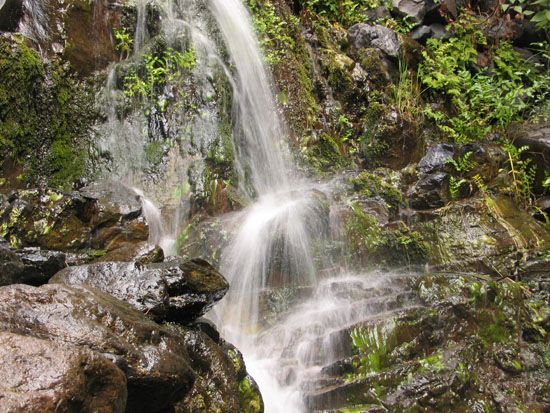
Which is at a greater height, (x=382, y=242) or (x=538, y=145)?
(x=538, y=145)

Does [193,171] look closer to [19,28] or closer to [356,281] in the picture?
[356,281]

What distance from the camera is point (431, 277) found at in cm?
497

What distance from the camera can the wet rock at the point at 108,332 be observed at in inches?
99.3

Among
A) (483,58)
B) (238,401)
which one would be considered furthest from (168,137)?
(483,58)

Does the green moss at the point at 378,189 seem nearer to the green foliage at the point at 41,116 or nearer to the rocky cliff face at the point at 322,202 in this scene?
the rocky cliff face at the point at 322,202

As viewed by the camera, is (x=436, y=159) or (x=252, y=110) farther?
(x=252, y=110)

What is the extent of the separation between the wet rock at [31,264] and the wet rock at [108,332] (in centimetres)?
104

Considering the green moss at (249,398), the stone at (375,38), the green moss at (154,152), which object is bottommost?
the green moss at (249,398)

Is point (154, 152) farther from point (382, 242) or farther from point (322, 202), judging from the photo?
point (382, 242)

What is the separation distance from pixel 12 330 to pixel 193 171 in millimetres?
4513

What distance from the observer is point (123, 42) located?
308 inches

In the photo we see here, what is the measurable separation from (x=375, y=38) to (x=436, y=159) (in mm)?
3425

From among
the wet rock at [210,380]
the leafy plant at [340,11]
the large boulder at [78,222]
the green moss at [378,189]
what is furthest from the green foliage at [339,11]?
the wet rock at [210,380]

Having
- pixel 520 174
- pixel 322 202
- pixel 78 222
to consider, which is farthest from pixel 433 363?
pixel 520 174
